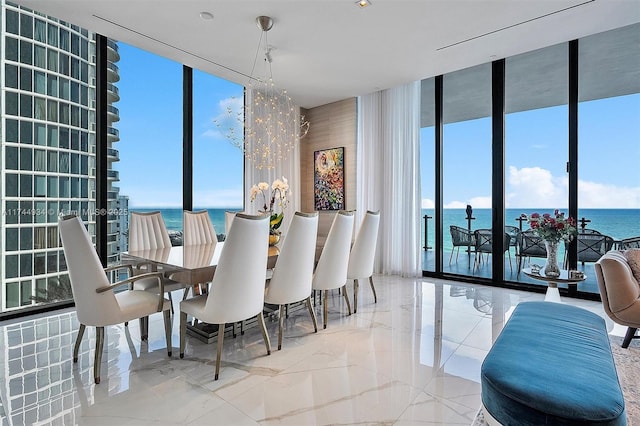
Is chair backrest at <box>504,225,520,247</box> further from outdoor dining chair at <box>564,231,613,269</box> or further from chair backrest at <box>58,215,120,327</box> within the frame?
chair backrest at <box>58,215,120,327</box>

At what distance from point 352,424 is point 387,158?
4.29m

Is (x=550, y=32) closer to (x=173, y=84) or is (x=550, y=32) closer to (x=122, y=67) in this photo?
(x=173, y=84)

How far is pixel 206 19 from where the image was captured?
3180 mm

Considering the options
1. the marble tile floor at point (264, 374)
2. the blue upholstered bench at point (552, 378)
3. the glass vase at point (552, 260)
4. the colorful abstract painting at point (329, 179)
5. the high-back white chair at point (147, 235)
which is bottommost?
the marble tile floor at point (264, 374)

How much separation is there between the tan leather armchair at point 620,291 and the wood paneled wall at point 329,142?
12.1 ft

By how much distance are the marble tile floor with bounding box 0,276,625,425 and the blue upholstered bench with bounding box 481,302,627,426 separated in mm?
458

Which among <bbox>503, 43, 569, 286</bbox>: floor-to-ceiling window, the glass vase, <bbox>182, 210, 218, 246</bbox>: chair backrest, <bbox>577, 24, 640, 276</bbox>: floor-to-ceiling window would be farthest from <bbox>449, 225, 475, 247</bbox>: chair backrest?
<bbox>182, 210, 218, 246</bbox>: chair backrest

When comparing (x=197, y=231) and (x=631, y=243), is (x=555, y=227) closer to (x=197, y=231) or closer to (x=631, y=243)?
(x=631, y=243)

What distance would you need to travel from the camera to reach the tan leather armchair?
239 cm

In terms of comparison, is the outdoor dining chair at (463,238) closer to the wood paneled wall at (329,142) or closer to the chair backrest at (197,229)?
the wood paneled wall at (329,142)

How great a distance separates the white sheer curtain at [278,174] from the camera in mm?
5242

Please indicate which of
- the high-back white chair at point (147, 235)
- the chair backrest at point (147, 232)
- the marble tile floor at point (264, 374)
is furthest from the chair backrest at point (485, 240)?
the chair backrest at point (147, 232)

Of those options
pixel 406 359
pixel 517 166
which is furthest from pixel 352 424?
pixel 517 166

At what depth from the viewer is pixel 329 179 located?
6031mm
